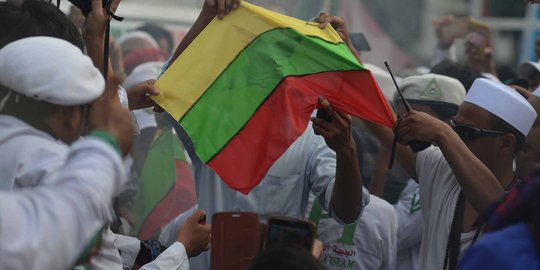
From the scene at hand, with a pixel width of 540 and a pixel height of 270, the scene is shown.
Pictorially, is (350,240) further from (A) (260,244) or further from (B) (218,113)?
(A) (260,244)

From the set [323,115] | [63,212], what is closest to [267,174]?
[323,115]

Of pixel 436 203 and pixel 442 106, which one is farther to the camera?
pixel 442 106

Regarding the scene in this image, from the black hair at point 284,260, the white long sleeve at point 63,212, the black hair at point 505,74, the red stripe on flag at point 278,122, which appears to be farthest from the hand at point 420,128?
the black hair at point 505,74

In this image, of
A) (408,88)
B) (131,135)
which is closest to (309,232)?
(131,135)

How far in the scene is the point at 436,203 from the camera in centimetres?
370

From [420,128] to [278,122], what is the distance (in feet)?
1.64

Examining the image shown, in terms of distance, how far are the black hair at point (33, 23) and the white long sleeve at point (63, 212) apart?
37.5 inches

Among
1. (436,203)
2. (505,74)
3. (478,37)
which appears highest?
(436,203)

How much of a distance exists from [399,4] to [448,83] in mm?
4961

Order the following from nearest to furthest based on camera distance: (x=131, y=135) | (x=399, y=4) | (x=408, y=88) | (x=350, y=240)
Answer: (x=131, y=135), (x=350, y=240), (x=408, y=88), (x=399, y=4)

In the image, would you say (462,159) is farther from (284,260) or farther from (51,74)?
(51,74)

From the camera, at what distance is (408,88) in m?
5.30

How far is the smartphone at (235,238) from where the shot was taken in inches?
123

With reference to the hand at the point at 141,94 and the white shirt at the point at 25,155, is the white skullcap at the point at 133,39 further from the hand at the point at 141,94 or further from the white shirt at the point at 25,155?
the white shirt at the point at 25,155
